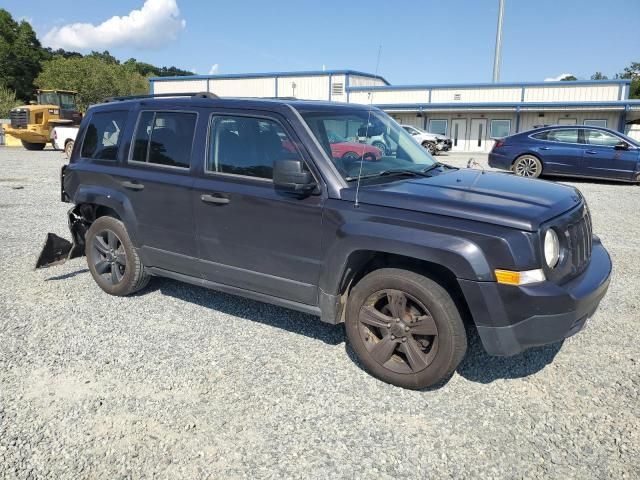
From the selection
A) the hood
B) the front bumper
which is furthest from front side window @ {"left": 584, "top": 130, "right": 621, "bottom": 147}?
the front bumper

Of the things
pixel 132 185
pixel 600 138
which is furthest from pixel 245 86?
pixel 132 185

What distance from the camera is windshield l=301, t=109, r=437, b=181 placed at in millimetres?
3750

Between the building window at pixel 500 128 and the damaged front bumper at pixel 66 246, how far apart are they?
1218 inches

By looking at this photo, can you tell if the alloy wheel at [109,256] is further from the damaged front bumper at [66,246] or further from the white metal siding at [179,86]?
the white metal siding at [179,86]

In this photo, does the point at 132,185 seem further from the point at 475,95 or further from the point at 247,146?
the point at 475,95

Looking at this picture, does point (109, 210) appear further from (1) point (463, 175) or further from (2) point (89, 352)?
(1) point (463, 175)

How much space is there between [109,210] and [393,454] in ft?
12.2

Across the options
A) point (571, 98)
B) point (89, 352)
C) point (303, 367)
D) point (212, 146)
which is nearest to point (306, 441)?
point (303, 367)

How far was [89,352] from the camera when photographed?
13.0ft

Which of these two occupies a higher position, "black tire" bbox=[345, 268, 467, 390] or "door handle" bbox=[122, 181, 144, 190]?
"door handle" bbox=[122, 181, 144, 190]

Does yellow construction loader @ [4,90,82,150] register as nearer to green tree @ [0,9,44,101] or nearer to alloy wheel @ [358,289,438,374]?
alloy wheel @ [358,289,438,374]

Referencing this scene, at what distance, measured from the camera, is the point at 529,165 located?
14367 mm

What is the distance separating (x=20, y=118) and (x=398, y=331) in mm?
28217

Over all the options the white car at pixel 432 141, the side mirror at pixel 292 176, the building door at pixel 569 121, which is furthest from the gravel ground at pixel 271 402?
the building door at pixel 569 121
